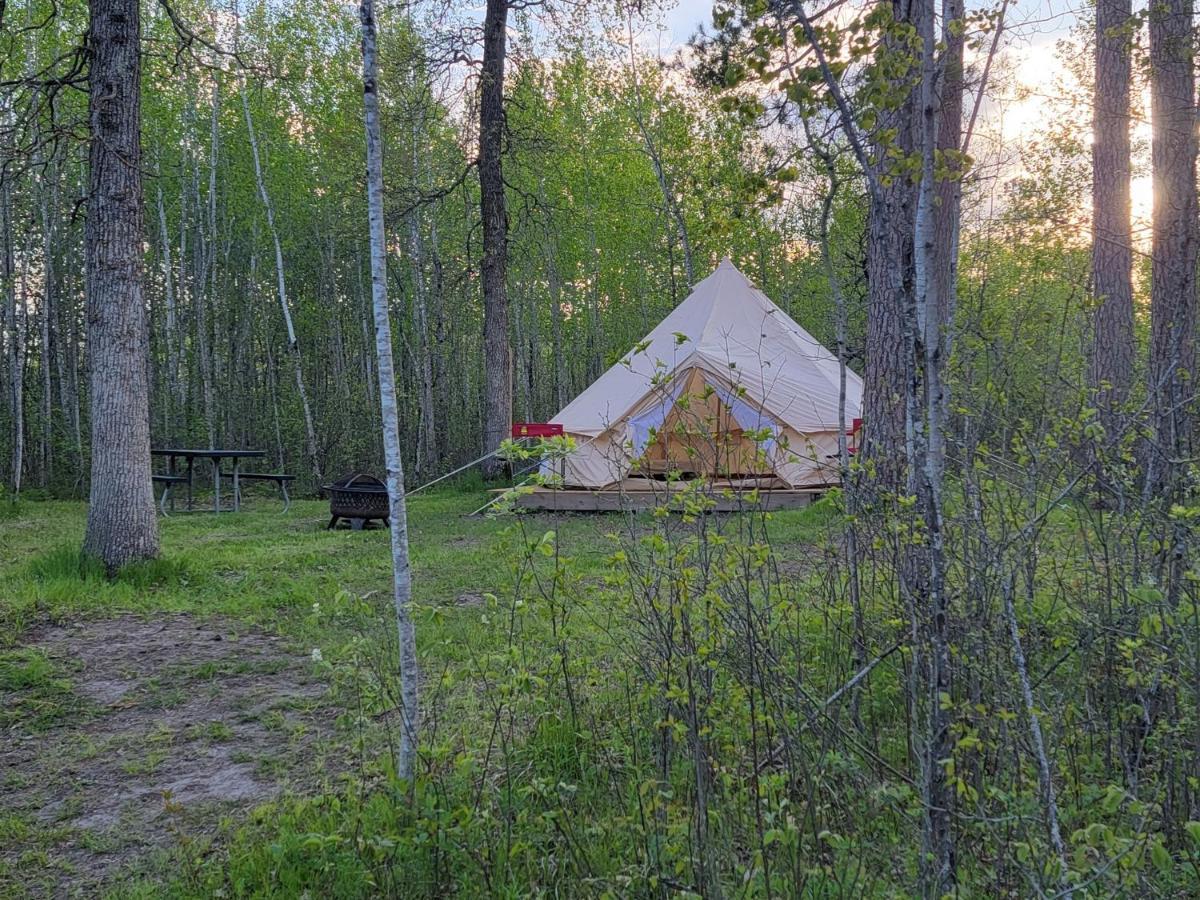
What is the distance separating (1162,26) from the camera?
5.66 m

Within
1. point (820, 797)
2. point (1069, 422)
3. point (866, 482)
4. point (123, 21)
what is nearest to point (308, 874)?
point (820, 797)

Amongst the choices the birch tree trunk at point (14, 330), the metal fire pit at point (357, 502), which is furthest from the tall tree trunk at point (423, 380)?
the birch tree trunk at point (14, 330)

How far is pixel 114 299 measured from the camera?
505 centimetres

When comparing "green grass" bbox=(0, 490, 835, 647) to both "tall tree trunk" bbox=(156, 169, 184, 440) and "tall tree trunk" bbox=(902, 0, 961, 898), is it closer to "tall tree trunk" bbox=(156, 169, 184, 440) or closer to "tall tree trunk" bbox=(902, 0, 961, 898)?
"tall tree trunk" bbox=(902, 0, 961, 898)

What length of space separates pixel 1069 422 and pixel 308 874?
7.71 ft

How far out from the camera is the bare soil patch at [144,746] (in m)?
2.21

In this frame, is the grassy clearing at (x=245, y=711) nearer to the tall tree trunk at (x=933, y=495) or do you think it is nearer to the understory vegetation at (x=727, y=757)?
the understory vegetation at (x=727, y=757)

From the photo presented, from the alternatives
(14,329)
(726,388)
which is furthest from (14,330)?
(726,388)

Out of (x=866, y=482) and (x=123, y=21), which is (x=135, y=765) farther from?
(x=123, y=21)

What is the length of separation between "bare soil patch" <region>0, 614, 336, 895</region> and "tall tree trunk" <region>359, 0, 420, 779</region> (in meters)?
0.72

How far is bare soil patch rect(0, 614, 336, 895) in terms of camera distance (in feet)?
7.26

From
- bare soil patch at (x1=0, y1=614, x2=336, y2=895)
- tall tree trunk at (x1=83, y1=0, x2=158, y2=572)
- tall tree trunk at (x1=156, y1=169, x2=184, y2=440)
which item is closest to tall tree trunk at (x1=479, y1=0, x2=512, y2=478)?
tall tree trunk at (x1=83, y1=0, x2=158, y2=572)

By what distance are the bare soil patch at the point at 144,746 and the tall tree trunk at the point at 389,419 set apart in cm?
72

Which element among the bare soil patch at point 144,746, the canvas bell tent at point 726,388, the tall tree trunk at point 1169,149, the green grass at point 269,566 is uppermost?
the tall tree trunk at point 1169,149
